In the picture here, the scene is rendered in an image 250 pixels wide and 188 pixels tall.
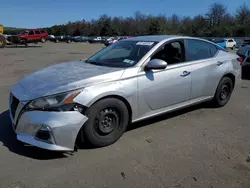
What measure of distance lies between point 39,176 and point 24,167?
30cm

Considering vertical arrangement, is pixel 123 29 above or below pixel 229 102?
above

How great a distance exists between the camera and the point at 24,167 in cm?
304

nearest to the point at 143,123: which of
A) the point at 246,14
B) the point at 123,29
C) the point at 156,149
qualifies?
the point at 156,149

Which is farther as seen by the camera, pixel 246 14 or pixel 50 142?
pixel 246 14

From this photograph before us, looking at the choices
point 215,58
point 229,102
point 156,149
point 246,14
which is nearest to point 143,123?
point 156,149

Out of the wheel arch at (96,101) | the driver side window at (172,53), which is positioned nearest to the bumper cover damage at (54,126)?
the wheel arch at (96,101)

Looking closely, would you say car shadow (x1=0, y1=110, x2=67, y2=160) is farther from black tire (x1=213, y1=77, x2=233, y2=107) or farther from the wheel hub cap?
black tire (x1=213, y1=77, x2=233, y2=107)

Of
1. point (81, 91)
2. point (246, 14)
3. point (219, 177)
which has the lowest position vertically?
point (219, 177)

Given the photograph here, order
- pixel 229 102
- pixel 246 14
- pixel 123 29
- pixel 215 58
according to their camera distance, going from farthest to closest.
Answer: pixel 123 29, pixel 246 14, pixel 229 102, pixel 215 58

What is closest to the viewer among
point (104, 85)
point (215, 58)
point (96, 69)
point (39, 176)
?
point (39, 176)

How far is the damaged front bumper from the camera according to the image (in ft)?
10.00

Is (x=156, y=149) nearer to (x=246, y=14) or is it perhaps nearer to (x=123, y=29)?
(x=246, y=14)

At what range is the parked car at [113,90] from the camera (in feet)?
10.3

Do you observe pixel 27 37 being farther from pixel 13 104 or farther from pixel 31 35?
pixel 13 104
